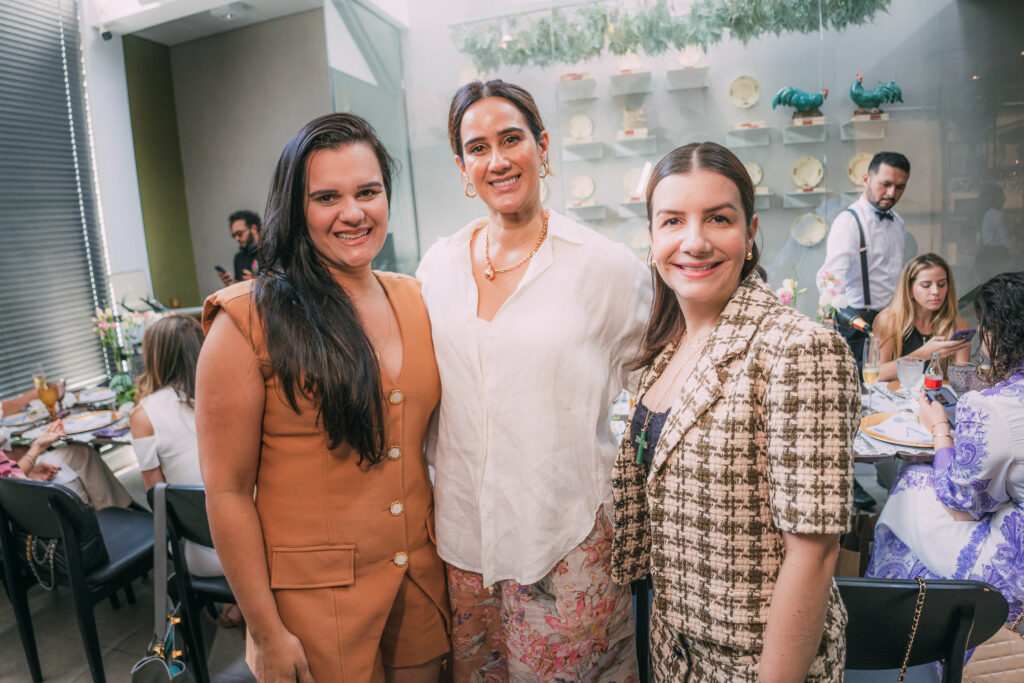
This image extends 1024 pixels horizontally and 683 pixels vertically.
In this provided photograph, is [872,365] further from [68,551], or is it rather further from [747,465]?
[68,551]

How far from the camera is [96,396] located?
378 centimetres

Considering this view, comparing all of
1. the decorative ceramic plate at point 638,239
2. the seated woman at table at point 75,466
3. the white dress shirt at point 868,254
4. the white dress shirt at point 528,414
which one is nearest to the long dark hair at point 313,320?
the white dress shirt at point 528,414

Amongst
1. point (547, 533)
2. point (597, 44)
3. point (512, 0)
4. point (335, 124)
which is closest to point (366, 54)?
point (512, 0)

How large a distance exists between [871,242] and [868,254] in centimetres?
8

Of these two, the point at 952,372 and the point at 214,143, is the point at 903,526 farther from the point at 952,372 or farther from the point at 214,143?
the point at 214,143

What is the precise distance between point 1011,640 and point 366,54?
5738mm

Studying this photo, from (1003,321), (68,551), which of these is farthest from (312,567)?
(1003,321)

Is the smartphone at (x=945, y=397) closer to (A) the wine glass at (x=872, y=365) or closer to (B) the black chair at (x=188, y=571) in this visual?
(A) the wine glass at (x=872, y=365)

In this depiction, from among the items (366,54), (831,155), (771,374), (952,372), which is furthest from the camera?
(366,54)

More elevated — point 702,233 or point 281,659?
point 702,233

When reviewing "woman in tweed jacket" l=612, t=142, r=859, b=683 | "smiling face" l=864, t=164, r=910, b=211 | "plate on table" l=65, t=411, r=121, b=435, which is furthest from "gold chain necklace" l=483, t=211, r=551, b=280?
"smiling face" l=864, t=164, r=910, b=211

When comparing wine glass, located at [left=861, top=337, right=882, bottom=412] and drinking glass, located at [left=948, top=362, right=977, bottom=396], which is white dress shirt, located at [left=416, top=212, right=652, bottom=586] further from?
drinking glass, located at [left=948, top=362, right=977, bottom=396]

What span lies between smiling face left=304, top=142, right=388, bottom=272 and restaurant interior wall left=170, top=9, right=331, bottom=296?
5589 millimetres

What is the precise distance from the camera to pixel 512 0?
5316 mm
